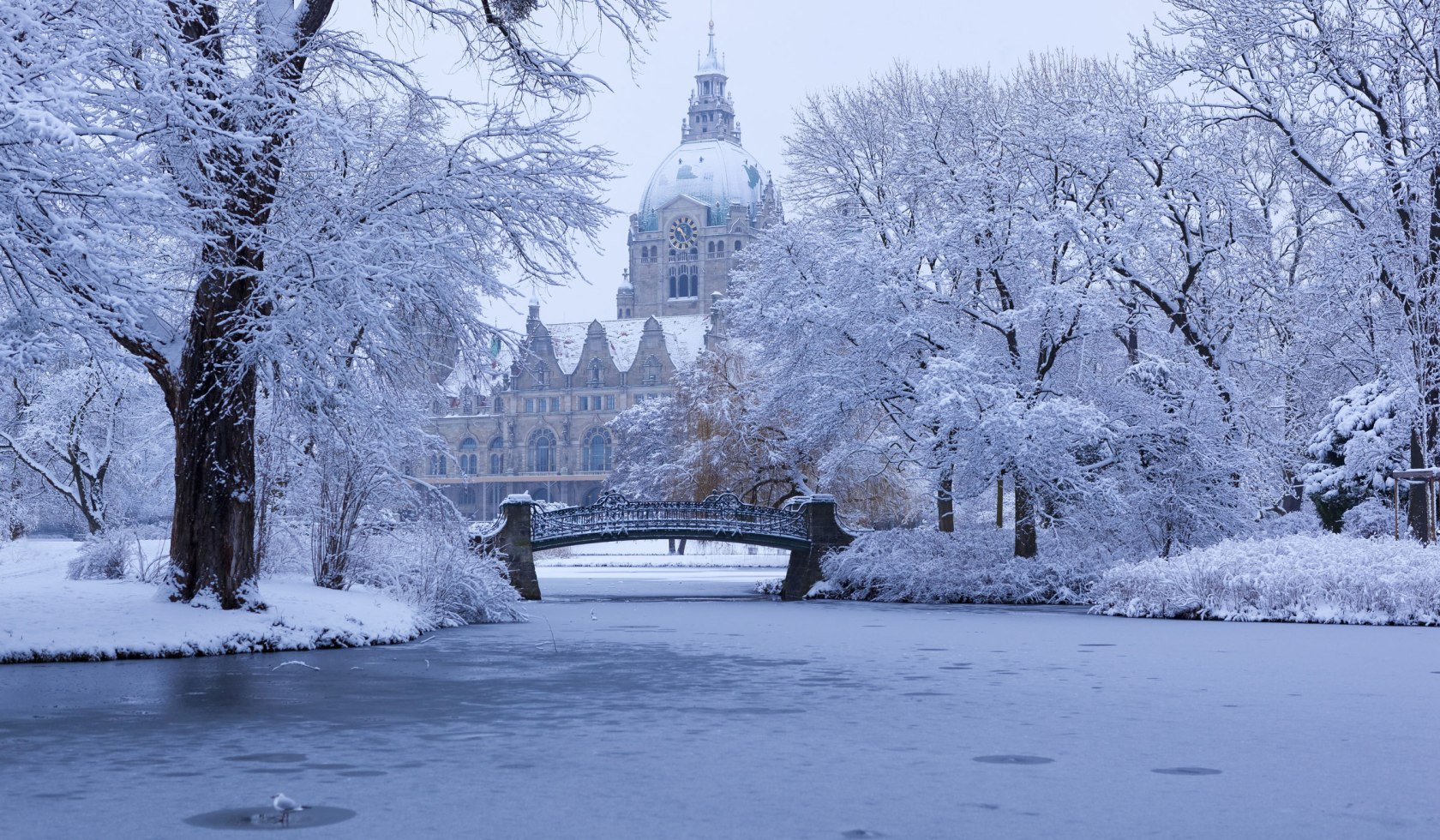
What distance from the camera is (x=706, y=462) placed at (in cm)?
4916

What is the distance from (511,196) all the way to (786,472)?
28257 mm

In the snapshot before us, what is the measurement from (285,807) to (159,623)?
33.9 ft

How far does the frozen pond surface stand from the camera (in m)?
6.46

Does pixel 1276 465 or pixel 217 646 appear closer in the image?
pixel 217 646

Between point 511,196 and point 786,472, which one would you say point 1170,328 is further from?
point 511,196

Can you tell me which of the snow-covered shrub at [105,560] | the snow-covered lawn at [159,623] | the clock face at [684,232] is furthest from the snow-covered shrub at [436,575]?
the clock face at [684,232]

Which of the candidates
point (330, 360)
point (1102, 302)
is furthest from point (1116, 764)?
point (1102, 302)

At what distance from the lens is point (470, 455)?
122 m

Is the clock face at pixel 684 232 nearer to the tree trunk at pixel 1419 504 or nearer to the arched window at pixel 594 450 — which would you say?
the arched window at pixel 594 450

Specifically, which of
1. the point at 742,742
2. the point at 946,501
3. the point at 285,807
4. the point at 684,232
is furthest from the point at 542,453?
the point at 285,807

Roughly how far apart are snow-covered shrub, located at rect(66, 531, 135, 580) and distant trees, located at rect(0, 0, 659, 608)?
15.5 feet

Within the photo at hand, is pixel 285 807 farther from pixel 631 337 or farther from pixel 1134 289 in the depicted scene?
pixel 631 337

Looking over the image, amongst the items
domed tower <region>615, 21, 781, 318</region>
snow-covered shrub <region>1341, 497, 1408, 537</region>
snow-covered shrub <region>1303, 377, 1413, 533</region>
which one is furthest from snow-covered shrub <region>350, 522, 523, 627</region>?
domed tower <region>615, 21, 781, 318</region>

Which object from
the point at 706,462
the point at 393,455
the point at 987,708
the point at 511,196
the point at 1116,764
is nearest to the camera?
the point at 1116,764
